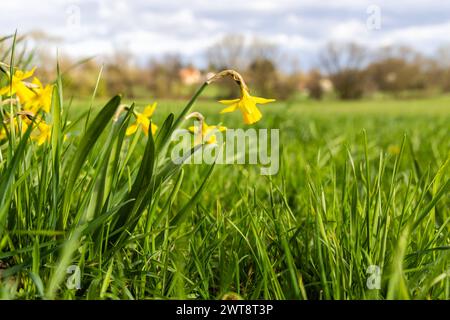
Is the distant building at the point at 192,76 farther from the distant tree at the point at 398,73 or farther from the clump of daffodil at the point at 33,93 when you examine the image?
the distant tree at the point at 398,73

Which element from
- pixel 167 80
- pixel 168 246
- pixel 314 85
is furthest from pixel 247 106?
pixel 314 85

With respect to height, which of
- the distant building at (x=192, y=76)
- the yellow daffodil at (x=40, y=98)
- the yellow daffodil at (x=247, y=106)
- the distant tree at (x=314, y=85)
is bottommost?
the yellow daffodil at (x=247, y=106)

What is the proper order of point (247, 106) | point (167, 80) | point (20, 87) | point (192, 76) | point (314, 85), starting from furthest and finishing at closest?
point (314, 85)
point (167, 80)
point (192, 76)
point (20, 87)
point (247, 106)

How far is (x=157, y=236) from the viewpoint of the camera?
1.21m

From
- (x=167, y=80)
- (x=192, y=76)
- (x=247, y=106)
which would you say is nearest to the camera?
(x=247, y=106)

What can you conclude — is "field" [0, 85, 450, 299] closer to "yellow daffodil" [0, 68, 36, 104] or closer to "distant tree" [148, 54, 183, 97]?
"yellow daffodil" [0, 68, 36, 104]

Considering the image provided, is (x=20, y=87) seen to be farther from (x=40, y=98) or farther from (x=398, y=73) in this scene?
(x=398, y=73)

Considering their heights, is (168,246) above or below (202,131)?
below

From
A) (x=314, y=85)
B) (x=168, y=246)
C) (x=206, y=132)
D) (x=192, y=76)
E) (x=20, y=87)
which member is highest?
(x=314, y=85)

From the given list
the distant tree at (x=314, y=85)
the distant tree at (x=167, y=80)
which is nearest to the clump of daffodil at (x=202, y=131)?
the distant tree at (x=167, y=80)

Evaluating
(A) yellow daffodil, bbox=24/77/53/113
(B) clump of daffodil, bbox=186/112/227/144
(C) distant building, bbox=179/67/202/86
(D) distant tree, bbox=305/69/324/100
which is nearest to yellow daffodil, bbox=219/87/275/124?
(B) clump of daffodil, bbox=186/112/227/144

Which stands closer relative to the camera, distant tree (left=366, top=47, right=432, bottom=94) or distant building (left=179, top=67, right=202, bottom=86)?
distant building (left=179, top=67, right=202, bottom=86)

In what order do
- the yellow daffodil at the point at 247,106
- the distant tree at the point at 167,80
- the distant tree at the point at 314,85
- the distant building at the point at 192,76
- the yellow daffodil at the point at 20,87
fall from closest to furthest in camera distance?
the yellow daffodil at the point at 247,106 → the yellow daffodil at the point at 20,87 → the distant building at the point at 192,76 → the distant tree at the point at 167,80 → the distant tree at the point at 314,85
